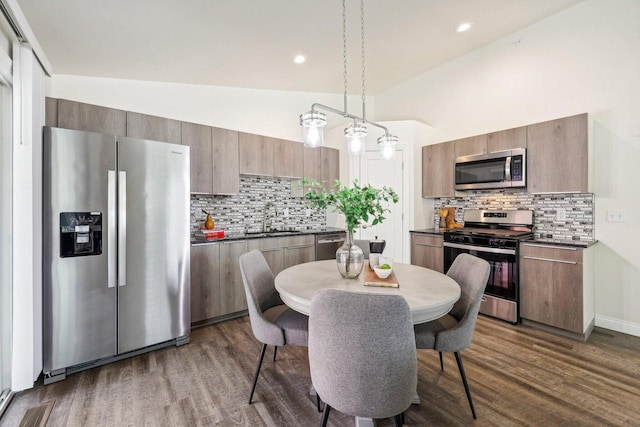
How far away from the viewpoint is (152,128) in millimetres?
2986

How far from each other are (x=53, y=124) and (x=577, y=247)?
185 inches

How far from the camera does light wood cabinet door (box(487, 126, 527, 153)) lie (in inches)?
125

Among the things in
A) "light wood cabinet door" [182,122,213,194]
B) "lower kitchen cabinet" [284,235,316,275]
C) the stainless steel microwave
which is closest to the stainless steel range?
the stainless steel microwave

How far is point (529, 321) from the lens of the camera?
297 centimetres

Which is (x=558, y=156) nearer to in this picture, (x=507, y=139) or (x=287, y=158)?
(x=507, y=139)

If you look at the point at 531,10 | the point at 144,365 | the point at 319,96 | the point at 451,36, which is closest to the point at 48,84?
the point at 144,365

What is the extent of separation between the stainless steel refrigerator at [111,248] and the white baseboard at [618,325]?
13.1ft

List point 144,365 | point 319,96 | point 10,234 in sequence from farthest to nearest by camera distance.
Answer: point 319,96 < point 144,365 < point 10,234

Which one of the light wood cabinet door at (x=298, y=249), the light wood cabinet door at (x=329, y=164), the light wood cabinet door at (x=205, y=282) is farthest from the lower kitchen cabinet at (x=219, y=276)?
the light wood cabinet door at (x=329, y=164)

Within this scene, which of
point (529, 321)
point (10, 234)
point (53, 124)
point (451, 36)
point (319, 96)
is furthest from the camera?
point (319, 96)

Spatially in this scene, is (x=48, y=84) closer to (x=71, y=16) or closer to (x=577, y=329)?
(x=71, y=16)

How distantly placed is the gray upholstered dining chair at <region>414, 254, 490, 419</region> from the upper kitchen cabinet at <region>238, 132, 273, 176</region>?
2.68 meters

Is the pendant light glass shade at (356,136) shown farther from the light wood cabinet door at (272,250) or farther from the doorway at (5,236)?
the doorway at (5,236)

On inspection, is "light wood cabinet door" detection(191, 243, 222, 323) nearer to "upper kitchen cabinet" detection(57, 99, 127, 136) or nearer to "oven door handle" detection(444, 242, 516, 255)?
"upper kitchen cabinet" detection(57, 99, 127, 136)
